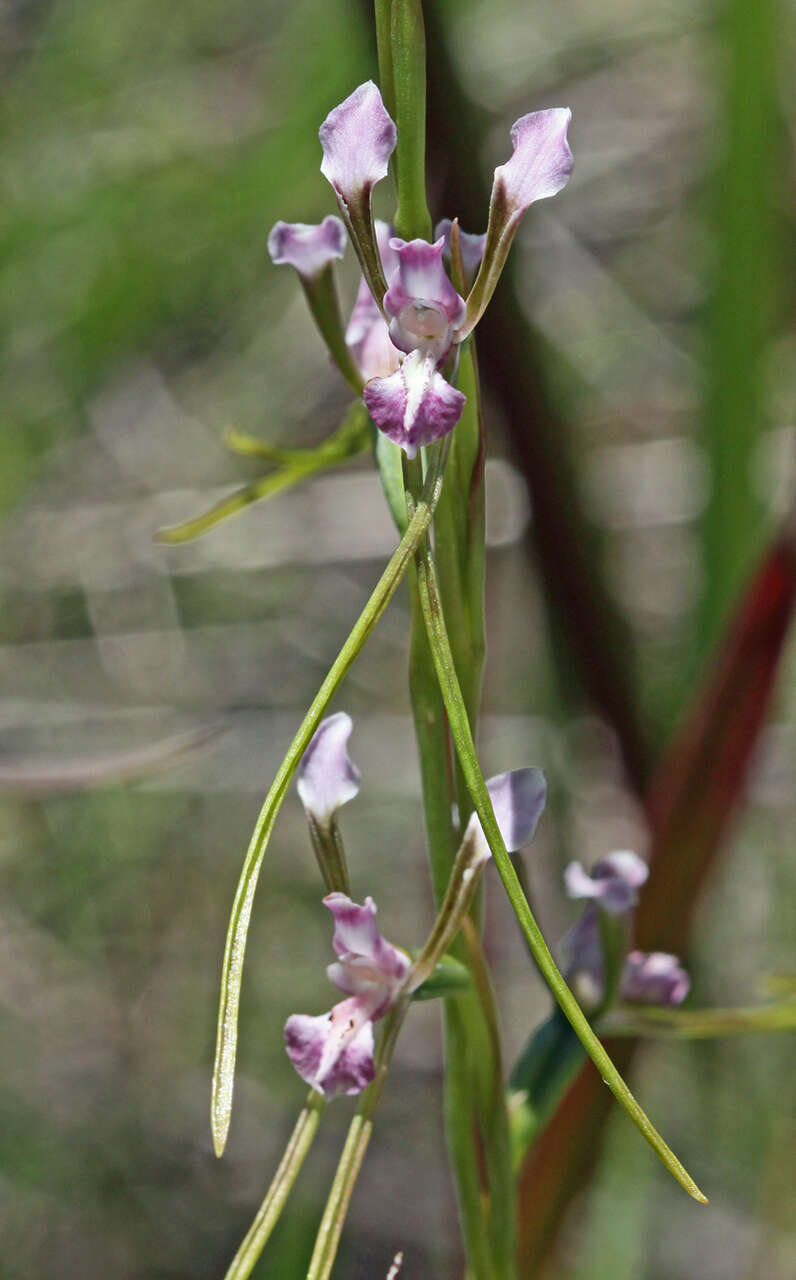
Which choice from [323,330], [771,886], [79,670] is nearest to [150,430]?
[79,670]

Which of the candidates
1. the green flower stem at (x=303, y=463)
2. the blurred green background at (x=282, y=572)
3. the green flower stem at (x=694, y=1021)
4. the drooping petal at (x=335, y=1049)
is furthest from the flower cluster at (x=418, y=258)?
the blurred green background at (x=282, y=572)

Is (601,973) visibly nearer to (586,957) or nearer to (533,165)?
(586,957)

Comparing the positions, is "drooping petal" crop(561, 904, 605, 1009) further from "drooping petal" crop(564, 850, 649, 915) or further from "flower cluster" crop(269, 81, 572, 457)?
"flower cluster" crop(269, 81, 572, 457)

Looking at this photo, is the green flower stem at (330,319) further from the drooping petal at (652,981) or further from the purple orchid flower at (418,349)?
the drooping petal at (652,981)

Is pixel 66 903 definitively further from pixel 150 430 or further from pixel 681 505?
pixel 681 505

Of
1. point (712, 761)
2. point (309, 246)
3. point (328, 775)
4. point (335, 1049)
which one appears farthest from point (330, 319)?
point (712, 761)

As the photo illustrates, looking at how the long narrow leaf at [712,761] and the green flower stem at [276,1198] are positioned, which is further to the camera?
the long narrow leaf at [712,761]
